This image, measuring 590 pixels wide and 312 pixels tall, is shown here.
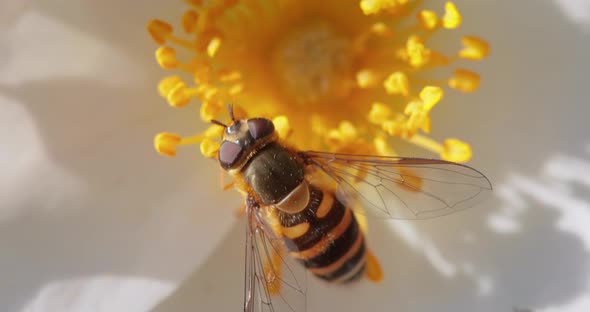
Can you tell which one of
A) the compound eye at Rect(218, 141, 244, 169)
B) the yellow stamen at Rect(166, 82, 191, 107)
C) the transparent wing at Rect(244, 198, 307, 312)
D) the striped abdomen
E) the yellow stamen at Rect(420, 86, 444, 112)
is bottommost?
the transparent wing at Rect(244, 198, 307, 312)

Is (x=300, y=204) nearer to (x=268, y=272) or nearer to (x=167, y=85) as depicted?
(x=268, y=272)

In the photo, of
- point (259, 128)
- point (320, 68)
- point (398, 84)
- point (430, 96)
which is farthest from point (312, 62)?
point (259, 128)

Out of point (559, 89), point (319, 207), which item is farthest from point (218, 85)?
point (559, 89)

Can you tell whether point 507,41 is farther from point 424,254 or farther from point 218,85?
point 218,85

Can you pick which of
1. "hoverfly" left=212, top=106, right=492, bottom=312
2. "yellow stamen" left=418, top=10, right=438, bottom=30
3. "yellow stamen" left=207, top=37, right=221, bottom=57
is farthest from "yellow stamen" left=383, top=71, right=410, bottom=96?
"yellow stamen" left=207, top=37, right=221, bottom=57

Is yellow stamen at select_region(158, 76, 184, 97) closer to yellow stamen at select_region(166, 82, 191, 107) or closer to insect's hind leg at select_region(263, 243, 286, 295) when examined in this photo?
yellow stamen at select_region(166, 82, 191, 107)

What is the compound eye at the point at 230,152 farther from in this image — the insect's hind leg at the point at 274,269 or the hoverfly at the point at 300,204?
the insect's hind leg at the point at 274,269
